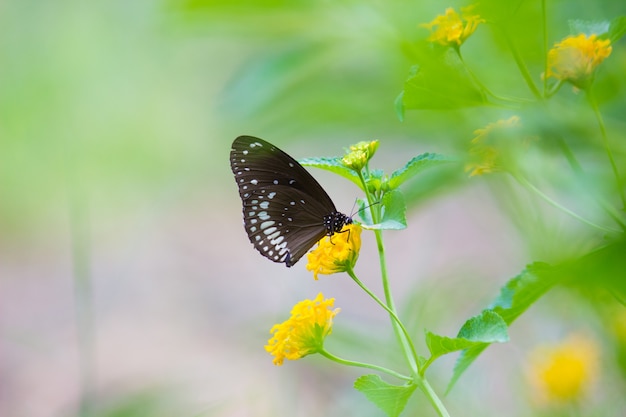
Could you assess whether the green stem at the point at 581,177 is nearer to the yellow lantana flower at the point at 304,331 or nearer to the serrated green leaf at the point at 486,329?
the serrated green leaf at the point at 486,329

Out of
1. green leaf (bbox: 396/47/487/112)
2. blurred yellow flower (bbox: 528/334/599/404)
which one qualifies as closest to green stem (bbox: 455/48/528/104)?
green leaf (bbox: 396/47/487/112)

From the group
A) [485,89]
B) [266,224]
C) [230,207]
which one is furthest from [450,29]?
[230,207]

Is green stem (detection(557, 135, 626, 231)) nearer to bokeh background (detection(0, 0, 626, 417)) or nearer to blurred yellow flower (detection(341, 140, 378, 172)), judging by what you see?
bokeh background (detection(0, 0, 626, 417))

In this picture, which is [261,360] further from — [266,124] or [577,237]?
[577,237]

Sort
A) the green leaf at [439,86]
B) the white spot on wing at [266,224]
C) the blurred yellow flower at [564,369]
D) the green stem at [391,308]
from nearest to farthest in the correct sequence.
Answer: the green leaf at [439,86], the green stem at [391,308], the blurred yellow flower at [564,369], the white spot on wing at [266,224]

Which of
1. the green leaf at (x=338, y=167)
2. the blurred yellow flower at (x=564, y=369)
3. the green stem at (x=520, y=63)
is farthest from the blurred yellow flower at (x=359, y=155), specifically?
the blurred yellow flower at (x=564, y=369)

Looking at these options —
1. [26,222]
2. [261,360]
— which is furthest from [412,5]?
[26,222]
